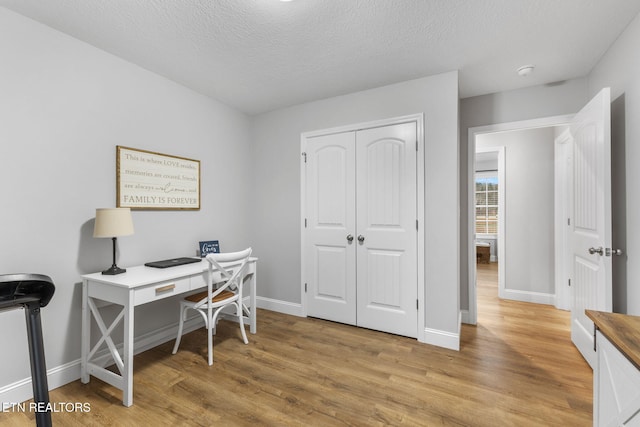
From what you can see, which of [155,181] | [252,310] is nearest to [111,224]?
[155,181]

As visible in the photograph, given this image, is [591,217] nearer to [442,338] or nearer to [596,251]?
[596,251]

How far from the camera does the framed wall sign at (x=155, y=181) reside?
92.8 inches

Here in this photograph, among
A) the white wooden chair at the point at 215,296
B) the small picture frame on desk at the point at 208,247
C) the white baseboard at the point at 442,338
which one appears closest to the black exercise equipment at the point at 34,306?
the white wooden chair at the point at 215,296

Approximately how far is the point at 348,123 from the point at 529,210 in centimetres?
276

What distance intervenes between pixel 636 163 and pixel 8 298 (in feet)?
10.9

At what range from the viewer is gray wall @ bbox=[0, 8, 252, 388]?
1.79 m

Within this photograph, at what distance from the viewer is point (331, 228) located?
10.4ft

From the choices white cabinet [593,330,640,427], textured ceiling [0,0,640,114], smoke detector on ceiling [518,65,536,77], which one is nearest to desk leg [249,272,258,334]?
textured ceiling [0,0,640,114]

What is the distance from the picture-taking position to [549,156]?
367cm

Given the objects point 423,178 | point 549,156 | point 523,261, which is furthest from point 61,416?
point 549,156

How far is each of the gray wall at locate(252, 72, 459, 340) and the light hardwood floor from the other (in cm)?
51

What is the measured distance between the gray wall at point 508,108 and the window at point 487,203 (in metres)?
4.51

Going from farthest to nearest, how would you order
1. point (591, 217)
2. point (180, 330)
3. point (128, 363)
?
point (180, 330) < point (591, 217) < point (128, 363)

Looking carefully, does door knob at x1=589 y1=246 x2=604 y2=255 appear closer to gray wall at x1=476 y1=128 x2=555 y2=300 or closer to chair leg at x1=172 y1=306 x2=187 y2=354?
gray wall at x1=476 y1=128 x2=555 y2=300
